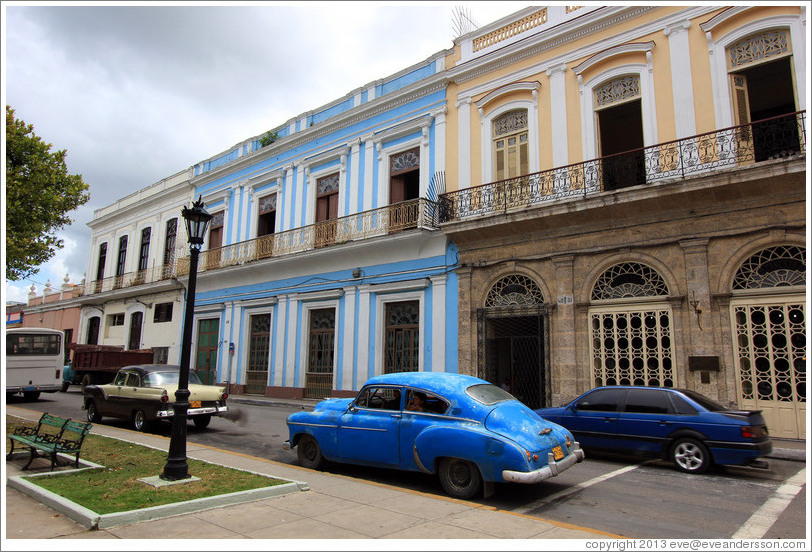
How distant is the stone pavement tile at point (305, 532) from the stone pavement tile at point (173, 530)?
26 cm

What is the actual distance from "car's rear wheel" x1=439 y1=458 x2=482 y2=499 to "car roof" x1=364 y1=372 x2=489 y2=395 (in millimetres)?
897

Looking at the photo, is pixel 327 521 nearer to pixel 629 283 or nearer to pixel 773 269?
pixel 629 283

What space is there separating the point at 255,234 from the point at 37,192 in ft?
33.4

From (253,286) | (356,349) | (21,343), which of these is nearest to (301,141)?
(253,286)

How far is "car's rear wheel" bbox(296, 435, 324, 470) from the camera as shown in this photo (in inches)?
322

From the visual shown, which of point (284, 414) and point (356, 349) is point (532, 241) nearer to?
point (356, 349)

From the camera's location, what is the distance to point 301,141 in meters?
21.0

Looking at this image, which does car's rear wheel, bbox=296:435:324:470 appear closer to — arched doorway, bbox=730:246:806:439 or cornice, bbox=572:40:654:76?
arched doorway, bbox=730:246:806:439

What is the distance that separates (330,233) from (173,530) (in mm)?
14372

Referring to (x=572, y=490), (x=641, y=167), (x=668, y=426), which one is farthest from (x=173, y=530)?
(x=641, y=167)

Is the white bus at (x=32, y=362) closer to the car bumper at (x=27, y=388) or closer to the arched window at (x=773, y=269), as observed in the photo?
the car bumper at (x=27, y=388)

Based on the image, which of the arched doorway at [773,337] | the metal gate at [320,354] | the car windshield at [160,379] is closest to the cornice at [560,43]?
the arched doorway at [773,337]

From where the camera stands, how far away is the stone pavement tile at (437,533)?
4.84m

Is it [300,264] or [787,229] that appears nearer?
[787,229]
